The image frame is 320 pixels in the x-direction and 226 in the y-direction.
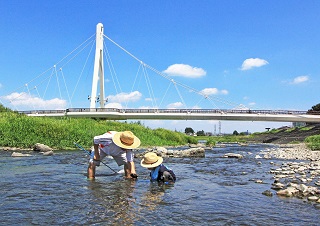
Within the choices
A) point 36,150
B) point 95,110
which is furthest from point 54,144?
point 95,110

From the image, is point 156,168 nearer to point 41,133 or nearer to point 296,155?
point 296,155

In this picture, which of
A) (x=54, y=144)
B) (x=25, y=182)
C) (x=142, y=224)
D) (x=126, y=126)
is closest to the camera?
(x=142, y=224)

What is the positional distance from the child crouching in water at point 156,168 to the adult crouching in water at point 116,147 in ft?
1.27

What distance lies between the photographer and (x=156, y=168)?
7.66 m

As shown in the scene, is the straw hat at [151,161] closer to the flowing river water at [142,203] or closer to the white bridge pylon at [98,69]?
the flowing river water at [142,203]

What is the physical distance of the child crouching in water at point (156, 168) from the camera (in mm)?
7391

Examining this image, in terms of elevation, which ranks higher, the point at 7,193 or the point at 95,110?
the point at 95,110

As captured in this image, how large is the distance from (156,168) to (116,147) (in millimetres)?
1080

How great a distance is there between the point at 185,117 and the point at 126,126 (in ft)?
86.6

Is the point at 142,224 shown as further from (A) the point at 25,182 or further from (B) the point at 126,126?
(B) the point at 126,126

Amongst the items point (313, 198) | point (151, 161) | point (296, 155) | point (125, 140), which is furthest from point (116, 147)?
point (296, 155)

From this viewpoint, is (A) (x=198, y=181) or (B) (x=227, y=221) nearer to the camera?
(B) (x=227, y=221)

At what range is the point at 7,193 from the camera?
19.7ft

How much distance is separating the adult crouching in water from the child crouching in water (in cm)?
39
